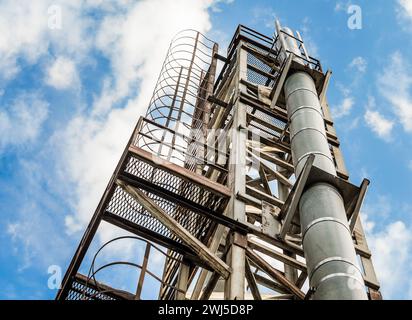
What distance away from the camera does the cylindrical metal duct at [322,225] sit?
23.2 feet

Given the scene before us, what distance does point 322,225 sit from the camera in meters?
7.86

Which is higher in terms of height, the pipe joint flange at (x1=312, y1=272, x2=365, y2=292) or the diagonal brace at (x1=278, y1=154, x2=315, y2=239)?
the diagonal brace at (x1=278, y1=154, x2=315, y2=239)

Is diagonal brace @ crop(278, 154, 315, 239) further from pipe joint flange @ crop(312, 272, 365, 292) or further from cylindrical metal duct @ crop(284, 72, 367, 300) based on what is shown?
pipe joint flange @ crop(312, 272, 365, 292)

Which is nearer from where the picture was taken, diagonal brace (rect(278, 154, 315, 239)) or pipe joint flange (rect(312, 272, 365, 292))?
pipe joint flange (rect(312, 272, 365, 292))

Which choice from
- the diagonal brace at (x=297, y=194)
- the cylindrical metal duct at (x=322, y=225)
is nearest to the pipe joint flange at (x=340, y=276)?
the cylindrical metal duct at (x=322, y=225)

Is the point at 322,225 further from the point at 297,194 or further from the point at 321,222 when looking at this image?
the point at 297,194

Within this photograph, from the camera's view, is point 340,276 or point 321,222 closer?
point 340,276

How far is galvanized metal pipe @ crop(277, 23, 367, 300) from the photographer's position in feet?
23.2

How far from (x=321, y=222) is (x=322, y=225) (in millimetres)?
61

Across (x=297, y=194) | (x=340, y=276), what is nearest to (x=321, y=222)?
(x=297, y=194)

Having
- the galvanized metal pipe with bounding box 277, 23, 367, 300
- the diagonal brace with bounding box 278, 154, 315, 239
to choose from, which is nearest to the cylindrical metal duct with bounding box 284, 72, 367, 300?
the galvanized metal pipe with bounding box 277, 23, 367, 300
